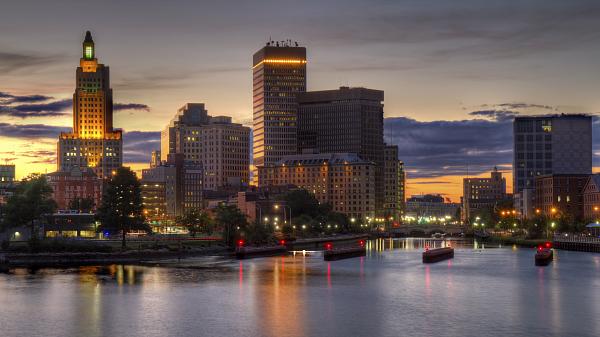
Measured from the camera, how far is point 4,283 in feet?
422

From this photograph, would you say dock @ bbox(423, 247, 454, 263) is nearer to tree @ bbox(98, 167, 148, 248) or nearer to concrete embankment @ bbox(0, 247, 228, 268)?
concrete embankment @ bbox(0, 247, 228, 268)

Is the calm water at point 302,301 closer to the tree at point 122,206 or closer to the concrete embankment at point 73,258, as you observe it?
the concrete embankment at point 73,258

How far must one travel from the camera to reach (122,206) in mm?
192000

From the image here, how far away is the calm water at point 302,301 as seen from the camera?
88.4 m

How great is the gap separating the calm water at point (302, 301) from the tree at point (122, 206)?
3273 cm

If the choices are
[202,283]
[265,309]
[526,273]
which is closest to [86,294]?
[202,283]

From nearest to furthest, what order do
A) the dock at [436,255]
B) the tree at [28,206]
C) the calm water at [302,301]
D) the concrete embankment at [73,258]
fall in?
the calm water at [302,301] → the concrete embankment at [73,258] → the dock at [436,255] → the tree at [28,206]

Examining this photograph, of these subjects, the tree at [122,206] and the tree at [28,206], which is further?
the tree at [122,206]

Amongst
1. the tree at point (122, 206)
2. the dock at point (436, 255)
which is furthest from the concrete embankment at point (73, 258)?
the dock at point (436, 255)

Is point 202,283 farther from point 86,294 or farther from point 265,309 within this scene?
point 265,309

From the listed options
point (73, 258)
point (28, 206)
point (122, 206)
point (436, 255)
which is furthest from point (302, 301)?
point (28, 206)

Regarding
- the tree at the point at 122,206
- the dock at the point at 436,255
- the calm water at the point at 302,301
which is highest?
the tree at the point at 122,206

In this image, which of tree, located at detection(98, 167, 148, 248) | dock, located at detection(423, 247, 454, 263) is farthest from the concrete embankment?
dock, located at detection(423, 247, 454, 263)

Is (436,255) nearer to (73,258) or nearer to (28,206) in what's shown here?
(73,258)
